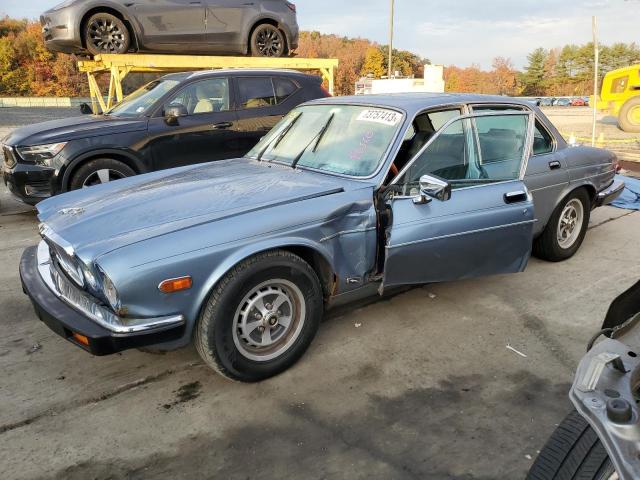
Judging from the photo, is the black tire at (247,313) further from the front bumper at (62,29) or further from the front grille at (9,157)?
the front bumper at (62,29)

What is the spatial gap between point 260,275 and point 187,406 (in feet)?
2.78

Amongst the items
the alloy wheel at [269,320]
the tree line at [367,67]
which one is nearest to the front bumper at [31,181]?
the alloy wheel at [269,320]

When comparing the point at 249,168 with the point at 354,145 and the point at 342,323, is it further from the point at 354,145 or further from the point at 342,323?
the point at 342,323

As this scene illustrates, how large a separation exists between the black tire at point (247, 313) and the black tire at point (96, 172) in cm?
408

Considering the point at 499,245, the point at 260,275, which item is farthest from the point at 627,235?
the point at 260,275

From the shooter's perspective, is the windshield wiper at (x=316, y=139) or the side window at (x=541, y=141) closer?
the windshield wiper at (x=316, y=139)

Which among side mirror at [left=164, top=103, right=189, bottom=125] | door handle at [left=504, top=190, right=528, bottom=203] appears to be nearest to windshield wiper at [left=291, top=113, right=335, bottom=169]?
door handle at [left=504, top=190, right=528, bottom=203]

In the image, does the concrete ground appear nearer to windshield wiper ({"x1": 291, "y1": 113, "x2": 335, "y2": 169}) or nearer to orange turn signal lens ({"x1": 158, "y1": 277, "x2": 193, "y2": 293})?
orange turn signal lens ({"x1": 158, "y1": 277, "x2": 193, "y2": 293})

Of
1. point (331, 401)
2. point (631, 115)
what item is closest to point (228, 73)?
point (331, 401)

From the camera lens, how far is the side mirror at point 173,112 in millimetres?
6309

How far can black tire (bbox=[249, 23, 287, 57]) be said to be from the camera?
33.1ft

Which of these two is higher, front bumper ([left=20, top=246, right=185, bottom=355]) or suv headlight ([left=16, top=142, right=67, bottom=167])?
suv headlight ([left=16, top=142, right=67, bottom=167])

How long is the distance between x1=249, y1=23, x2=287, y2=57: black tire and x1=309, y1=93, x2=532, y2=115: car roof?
641cm

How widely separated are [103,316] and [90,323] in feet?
0.29
